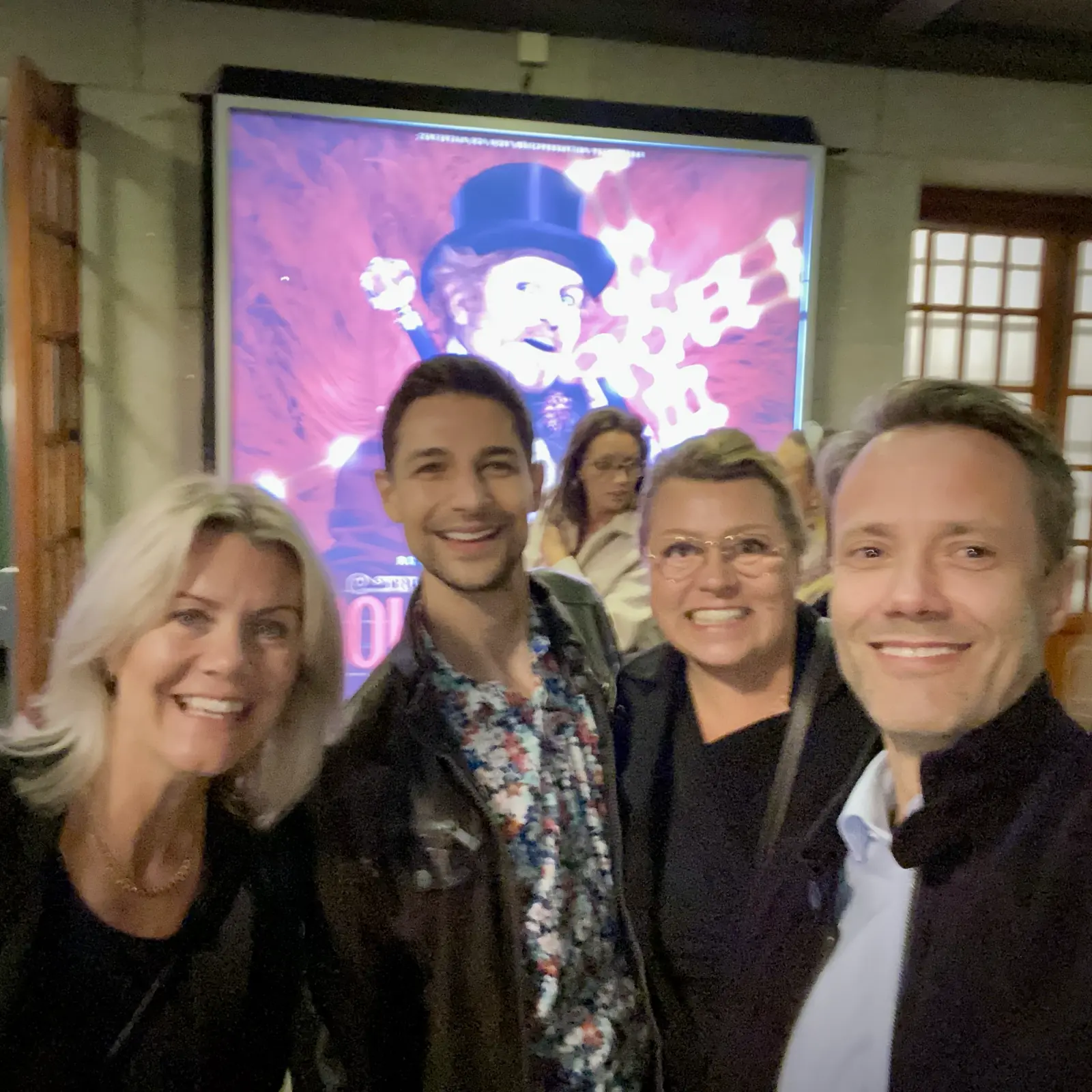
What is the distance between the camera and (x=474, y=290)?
2883 millimetres

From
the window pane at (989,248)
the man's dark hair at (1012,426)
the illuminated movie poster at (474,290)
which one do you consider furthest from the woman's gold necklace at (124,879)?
the window pane at (989,248)

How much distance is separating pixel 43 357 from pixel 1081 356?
3725 millimetres

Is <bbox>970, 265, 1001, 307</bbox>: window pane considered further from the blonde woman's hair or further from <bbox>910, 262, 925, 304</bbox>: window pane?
the blonde woman's hair

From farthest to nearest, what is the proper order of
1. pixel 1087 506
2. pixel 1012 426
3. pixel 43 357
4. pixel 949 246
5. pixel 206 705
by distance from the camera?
pixel 1087 506 < pixel 949 246 < pixel 43 357 < pixel 206 705 < pixel 1012 426

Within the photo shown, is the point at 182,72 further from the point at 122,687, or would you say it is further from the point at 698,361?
the point at 122,687

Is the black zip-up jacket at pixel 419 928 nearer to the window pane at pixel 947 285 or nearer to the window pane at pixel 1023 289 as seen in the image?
the window pane at pixel 947 285

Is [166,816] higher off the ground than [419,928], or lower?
higher

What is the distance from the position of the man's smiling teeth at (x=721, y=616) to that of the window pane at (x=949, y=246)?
280 centimetres

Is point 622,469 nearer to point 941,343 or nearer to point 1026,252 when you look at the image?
point 941,343

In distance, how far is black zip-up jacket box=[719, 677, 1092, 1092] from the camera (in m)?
0.85

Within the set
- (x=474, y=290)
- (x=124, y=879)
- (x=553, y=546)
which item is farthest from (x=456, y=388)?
(x=474, y=290)

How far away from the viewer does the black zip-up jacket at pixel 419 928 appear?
4.07 feet

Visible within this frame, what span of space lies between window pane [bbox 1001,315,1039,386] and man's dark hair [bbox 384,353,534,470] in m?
2.90

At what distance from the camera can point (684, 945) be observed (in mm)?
1272
